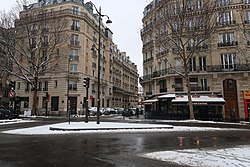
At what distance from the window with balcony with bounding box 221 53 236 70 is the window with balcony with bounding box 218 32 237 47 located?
1.51 meters

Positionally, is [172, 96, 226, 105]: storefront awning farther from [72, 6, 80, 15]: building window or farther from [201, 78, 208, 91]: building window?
[72, 6, 80, 15]: building window

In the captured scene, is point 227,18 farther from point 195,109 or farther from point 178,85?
point 195,109

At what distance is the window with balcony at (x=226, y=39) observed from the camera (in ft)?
102

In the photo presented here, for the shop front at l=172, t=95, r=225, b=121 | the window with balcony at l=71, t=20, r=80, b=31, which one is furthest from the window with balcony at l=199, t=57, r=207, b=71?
the window with balcony at l=71, t=20, r=80, b=31

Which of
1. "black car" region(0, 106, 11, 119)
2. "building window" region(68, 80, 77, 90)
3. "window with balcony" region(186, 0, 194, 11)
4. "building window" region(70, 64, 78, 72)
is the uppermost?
"window with balcony" region(186, 0, 194, 11)

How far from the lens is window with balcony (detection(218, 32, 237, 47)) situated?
3116cm

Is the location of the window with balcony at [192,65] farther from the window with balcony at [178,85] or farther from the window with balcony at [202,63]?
the window with balcony at [178,85]

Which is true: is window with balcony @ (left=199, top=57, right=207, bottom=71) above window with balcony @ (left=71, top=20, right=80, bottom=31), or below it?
below

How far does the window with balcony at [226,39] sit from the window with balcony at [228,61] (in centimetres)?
151

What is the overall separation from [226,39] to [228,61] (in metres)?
3.38

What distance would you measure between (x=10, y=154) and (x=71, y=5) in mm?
45554

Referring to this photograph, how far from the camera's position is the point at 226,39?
104 ft

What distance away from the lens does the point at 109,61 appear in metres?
66.4

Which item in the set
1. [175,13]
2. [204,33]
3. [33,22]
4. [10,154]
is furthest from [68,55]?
[10,154]
